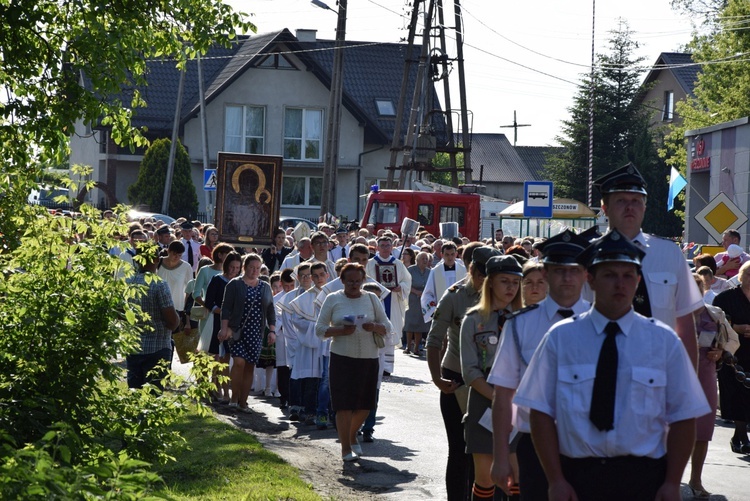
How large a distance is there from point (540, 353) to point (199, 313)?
1029cm

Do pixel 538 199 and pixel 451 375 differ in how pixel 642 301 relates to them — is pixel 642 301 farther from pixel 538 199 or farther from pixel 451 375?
pixel 538 199

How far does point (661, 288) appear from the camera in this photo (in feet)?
21.4

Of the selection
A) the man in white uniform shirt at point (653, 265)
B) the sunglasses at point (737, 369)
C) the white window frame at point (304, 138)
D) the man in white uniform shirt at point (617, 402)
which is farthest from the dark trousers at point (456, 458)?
the white window frame at point (304, 138)

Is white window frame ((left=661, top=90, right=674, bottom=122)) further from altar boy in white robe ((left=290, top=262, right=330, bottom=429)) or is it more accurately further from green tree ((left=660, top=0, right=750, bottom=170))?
altar boy in white robe ((left=290, top=262, right=330, bottom=429))

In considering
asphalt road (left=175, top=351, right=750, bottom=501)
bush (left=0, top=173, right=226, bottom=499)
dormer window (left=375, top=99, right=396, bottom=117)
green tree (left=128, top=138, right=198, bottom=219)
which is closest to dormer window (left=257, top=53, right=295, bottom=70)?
green tree (left=128, top=138, right=198, bottom=219)

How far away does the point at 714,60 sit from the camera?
50.4 m

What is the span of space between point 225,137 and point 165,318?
44678 mm

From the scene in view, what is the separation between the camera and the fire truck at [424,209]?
3678cm

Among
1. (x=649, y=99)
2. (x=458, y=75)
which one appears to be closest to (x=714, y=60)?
(x=458, y=75)

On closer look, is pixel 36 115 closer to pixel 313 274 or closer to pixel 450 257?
pixel 313 274

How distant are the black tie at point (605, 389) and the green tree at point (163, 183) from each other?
152 ft

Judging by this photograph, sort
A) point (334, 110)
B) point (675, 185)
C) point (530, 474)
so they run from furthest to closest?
point (675, 185), point (334, 110), point (530, 474)

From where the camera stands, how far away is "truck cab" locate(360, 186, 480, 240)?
36781mm

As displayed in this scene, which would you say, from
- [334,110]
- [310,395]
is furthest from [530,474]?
[334,110]
